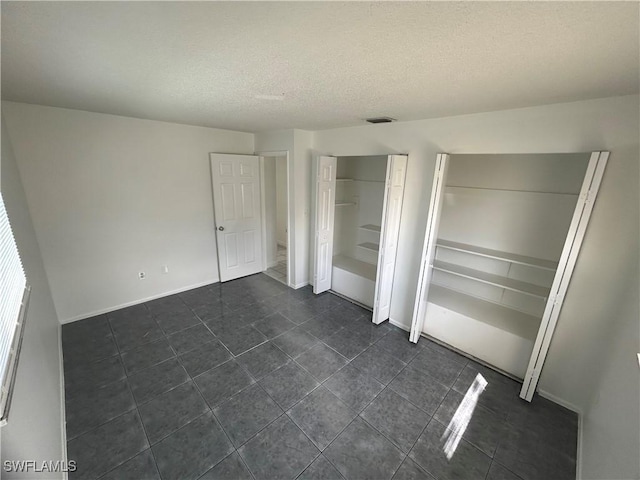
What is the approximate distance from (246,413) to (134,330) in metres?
1.87

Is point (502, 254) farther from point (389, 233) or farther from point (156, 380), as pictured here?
point (156, 380)

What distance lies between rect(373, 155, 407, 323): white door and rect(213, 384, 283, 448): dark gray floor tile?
163cm

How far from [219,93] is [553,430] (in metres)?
3.61

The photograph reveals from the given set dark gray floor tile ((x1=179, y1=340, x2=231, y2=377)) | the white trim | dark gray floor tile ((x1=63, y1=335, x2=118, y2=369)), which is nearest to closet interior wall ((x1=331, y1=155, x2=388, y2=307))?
dark gray floor tile ((x1=179, y1=340, x2=231, y2=377))

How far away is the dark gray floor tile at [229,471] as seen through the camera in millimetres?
1625

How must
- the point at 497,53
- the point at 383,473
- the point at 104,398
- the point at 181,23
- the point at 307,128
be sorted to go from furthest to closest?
the point at 307,128
the point at 104,398
the point at 383,473
the point at 497,53
the point at 181,23

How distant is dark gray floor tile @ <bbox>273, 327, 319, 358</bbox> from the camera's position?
9.09ft

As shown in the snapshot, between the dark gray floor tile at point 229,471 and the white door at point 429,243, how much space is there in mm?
2006

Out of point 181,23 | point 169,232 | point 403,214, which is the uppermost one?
point 181,23

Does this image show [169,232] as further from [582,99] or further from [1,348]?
[582,99]

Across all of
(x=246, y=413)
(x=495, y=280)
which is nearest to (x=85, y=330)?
(x=246, y=413)

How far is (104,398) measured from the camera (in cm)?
213

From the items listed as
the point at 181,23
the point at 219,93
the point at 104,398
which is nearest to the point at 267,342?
the point at 104,398

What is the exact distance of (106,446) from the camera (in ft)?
5.82
